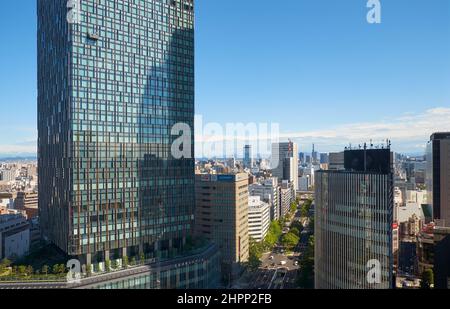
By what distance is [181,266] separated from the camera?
14.4 metres

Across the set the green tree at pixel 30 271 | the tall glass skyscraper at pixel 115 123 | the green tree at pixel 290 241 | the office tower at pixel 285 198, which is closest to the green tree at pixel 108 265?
the tall glass skyscraper at pixel 115 123

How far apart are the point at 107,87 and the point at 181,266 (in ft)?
26.8

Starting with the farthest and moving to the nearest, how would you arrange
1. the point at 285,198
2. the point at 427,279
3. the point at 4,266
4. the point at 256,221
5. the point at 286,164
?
the point at 286,164 < the point at 285,198 < the point at 256,221 < the point at 427,279 < the point at 4,266

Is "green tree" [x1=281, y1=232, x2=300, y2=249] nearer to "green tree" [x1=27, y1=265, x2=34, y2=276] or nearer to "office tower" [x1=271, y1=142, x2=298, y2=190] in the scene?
"green tree" [x1=27, y1=265, x2=34, y2=276]

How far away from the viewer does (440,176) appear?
25.4m

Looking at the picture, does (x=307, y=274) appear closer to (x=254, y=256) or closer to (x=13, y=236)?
(x=254, y=256)

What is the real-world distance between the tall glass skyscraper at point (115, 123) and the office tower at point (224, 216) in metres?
5.28

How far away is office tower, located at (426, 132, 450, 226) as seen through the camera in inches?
989

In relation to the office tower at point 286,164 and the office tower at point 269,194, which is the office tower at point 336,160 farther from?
the office tower at point 286,164

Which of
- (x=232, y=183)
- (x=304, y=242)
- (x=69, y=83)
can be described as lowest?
(x=304, y=242)

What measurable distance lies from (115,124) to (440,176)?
78.4ft

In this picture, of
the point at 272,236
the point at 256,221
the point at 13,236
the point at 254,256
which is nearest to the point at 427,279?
the point at 254,256
